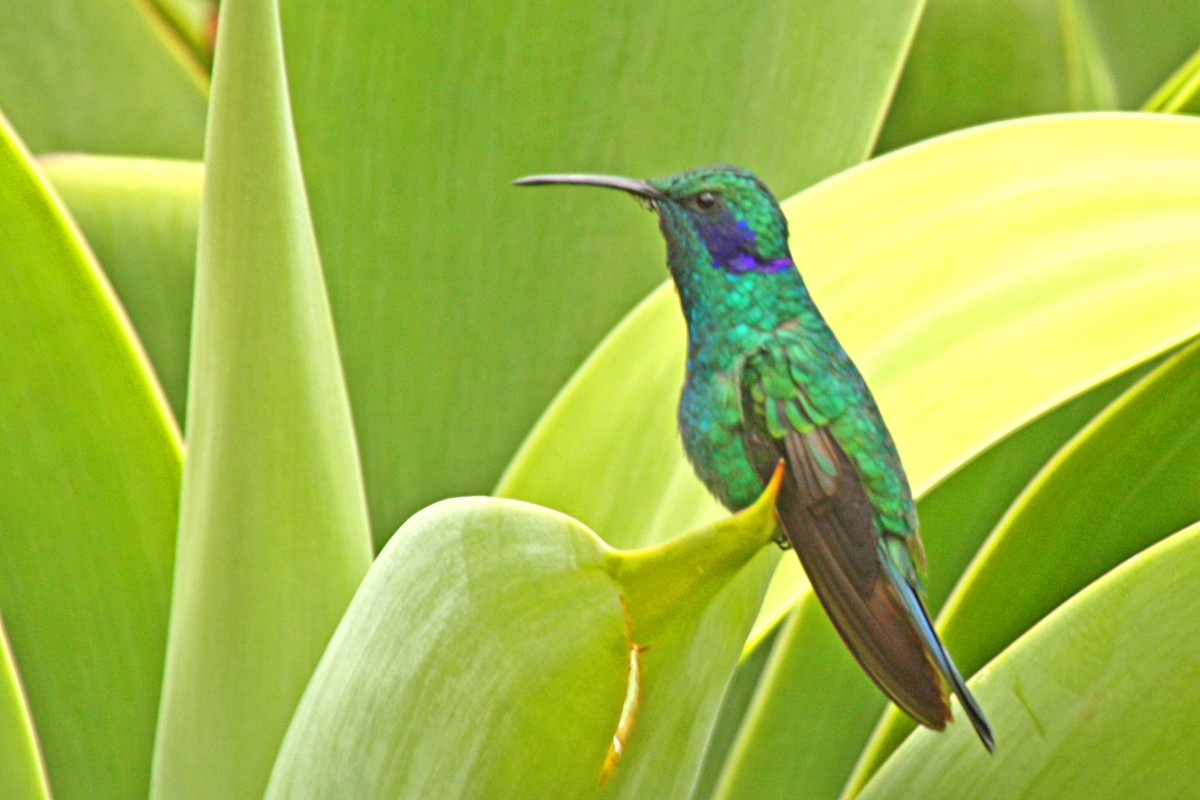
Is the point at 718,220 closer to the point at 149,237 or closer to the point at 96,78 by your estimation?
the point at 149,237

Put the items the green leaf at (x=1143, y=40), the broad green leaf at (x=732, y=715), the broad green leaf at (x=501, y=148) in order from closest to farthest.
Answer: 1. the broad green leaf at (x=501, y=148)
2. the broad green leaf at (x=732, y=715)
3. the green leaf at (x=1143, y=40)

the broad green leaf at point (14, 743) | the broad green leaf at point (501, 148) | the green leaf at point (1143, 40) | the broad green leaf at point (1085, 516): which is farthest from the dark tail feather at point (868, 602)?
the green leaf at point (1143, 40)

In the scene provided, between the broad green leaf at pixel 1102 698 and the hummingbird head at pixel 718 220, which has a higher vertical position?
the hummingbird head at pixel 718 220

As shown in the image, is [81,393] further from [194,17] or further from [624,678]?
[194,17]

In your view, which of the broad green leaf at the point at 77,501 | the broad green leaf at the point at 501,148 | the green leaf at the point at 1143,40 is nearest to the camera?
the broad green leaf at the point at 77,501

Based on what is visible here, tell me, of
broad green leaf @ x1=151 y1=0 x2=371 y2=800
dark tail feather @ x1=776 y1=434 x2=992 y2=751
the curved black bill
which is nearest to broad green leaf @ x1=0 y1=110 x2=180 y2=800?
broad green leaf @ x1=151 y1=0 x2=371 y2=800

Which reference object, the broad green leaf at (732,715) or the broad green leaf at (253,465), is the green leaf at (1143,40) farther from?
the broad green leaf at (253,465)

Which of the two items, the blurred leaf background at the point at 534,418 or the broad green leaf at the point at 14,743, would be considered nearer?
the blurred leaf background at the point at 534,418
